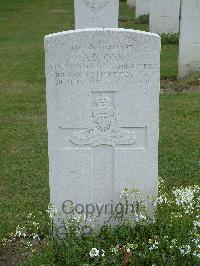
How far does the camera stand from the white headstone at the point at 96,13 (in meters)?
10.9

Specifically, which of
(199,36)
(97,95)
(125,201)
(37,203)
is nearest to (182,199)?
(125,201)

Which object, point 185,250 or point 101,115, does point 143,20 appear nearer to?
point 101,115

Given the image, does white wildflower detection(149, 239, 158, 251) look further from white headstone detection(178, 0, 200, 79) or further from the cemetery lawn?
white headstone detection(178, 0, 200, 79)

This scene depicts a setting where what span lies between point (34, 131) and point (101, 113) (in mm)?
3467

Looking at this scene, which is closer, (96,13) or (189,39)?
(189,39)

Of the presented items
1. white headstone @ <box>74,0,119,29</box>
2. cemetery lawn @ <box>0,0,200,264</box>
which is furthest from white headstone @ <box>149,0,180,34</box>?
white headstone @ <box>74,0,119,29</box>

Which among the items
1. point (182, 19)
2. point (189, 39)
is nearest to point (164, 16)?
point (189, 39)

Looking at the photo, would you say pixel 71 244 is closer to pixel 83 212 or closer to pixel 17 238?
pixel 83 212

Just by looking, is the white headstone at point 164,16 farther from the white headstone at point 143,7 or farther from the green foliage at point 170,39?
the white headstone at point 143,7

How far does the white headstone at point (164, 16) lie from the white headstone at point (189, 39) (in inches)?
178

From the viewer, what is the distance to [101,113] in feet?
13.6

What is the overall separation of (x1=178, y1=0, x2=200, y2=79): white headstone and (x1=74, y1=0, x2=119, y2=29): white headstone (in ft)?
5.85

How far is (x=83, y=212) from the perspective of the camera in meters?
4.44

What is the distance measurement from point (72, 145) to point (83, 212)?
56 cm
